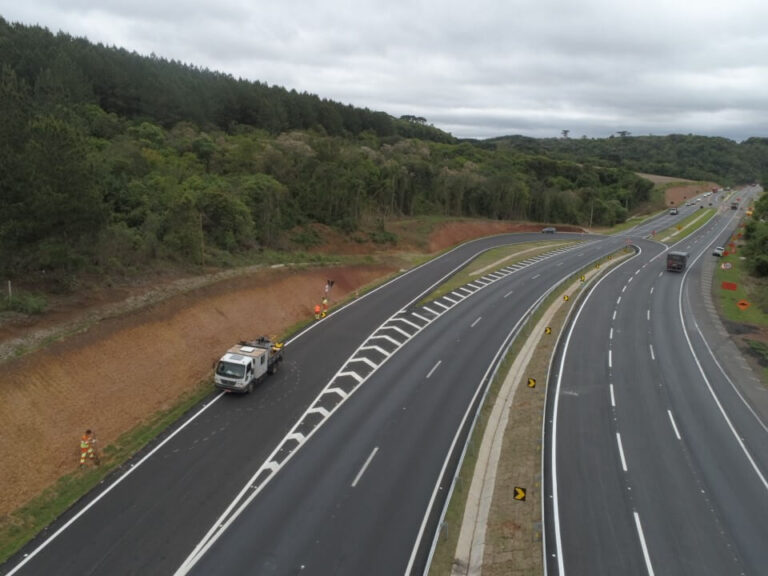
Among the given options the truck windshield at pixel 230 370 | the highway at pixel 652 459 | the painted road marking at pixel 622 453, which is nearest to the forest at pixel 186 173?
the truck windshield at pixel 230 370

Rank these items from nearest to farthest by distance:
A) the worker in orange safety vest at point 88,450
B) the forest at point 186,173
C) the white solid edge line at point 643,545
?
the white solid edge line at point 643,545
the worker in orange safety vest at point 88,450
the forest at point 186,173

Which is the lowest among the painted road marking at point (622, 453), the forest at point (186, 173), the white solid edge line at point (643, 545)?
the white solid edge line at point (643, 545)

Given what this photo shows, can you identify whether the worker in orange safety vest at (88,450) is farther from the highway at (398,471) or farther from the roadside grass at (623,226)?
the roadside grass at (623,226)

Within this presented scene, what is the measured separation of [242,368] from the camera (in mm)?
26062

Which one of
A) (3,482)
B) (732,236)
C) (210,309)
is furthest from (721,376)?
(732,236)

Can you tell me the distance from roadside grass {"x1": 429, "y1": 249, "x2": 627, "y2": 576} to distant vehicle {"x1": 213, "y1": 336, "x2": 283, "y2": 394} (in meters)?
11.5

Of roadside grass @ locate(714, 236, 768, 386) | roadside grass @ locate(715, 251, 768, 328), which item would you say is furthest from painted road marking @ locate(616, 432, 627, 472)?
roadside grass @ locate(715, 251, 768, 328)

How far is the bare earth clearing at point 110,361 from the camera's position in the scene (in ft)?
66.0

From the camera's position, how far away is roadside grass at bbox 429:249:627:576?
53.3ft

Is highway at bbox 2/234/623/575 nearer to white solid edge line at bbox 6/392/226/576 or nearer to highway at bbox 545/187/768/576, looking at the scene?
white solid edge line at bbox 6/392/226/576

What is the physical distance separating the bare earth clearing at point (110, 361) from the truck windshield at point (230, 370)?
2.55 metres

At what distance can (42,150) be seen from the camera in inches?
1031

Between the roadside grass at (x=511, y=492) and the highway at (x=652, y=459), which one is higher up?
the highway at (x=652, y=459)

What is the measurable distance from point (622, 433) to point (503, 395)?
20.9ft
